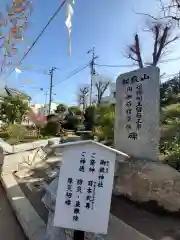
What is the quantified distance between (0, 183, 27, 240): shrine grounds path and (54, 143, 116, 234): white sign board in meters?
1.59

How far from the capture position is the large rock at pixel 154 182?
3162mm

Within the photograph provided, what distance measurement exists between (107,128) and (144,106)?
3199 mm

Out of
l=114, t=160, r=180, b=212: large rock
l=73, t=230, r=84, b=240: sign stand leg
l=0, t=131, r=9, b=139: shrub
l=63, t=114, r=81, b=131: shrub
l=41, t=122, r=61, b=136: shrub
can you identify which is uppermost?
l=63, t=114, r=81, b=131: shrub

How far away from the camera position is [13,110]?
10758mm

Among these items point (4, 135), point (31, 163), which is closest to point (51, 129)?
point (4, 135)

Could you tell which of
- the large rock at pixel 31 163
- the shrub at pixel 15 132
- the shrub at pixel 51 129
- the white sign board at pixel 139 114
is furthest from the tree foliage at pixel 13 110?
the white sign board at pixel 139 114

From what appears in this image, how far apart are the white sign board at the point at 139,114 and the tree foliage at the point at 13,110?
27.1 feet

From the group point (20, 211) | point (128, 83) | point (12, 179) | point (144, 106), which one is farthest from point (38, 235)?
point (12, 179)

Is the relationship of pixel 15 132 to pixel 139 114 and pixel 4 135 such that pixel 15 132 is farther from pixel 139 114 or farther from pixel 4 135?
pixel 139 114

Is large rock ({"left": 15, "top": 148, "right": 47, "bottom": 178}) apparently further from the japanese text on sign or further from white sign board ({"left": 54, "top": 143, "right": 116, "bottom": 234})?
white sign board ({"left": 54, "top": 143, "right": 116, "bottom": 234})

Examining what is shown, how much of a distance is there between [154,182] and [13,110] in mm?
8905

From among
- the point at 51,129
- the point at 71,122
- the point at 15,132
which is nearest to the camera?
the point at 15,132

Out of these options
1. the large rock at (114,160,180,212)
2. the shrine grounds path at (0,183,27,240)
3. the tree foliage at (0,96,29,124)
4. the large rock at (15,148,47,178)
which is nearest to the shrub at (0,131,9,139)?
the tree foliage at (0,96,29,124)

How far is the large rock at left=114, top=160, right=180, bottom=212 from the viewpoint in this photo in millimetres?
3162
